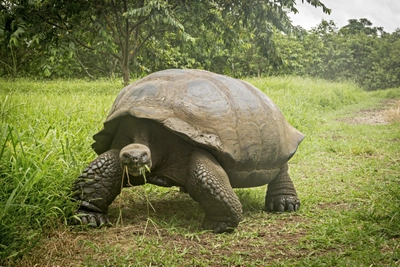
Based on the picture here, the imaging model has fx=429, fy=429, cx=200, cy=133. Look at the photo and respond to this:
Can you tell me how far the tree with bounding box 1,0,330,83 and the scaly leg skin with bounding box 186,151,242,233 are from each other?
391 cm

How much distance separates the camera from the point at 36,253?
2.12 m

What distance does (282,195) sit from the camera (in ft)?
10.9

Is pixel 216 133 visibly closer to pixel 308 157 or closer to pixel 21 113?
pixel 21 113

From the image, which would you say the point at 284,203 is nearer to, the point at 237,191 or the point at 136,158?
the point at 237,191

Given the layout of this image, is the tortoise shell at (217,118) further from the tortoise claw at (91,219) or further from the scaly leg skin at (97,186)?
the tortoise claw at (91,219)

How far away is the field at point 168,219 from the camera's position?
217 cm

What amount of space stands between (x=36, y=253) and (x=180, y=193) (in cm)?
179

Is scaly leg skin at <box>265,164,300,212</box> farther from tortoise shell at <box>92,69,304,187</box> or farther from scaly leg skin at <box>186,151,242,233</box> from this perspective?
scaly leg skin at <box>186,151,242,233</box>

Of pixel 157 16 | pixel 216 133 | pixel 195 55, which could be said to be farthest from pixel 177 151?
pixel 195 55

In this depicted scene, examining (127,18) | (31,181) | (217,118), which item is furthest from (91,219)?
(127,18)

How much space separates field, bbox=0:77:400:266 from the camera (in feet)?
7.11

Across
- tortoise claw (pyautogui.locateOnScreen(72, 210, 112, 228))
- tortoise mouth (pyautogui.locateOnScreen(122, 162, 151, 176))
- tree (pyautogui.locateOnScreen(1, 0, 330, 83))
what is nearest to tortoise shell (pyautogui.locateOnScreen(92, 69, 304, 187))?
tortoise mouth (pyautogui.locateOnScreen(122, 162, 151, 176))

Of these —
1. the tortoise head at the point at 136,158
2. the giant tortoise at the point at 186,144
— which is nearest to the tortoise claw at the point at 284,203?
the giant tortoise at the point at 186,144

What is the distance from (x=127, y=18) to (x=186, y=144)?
5.05 meters
